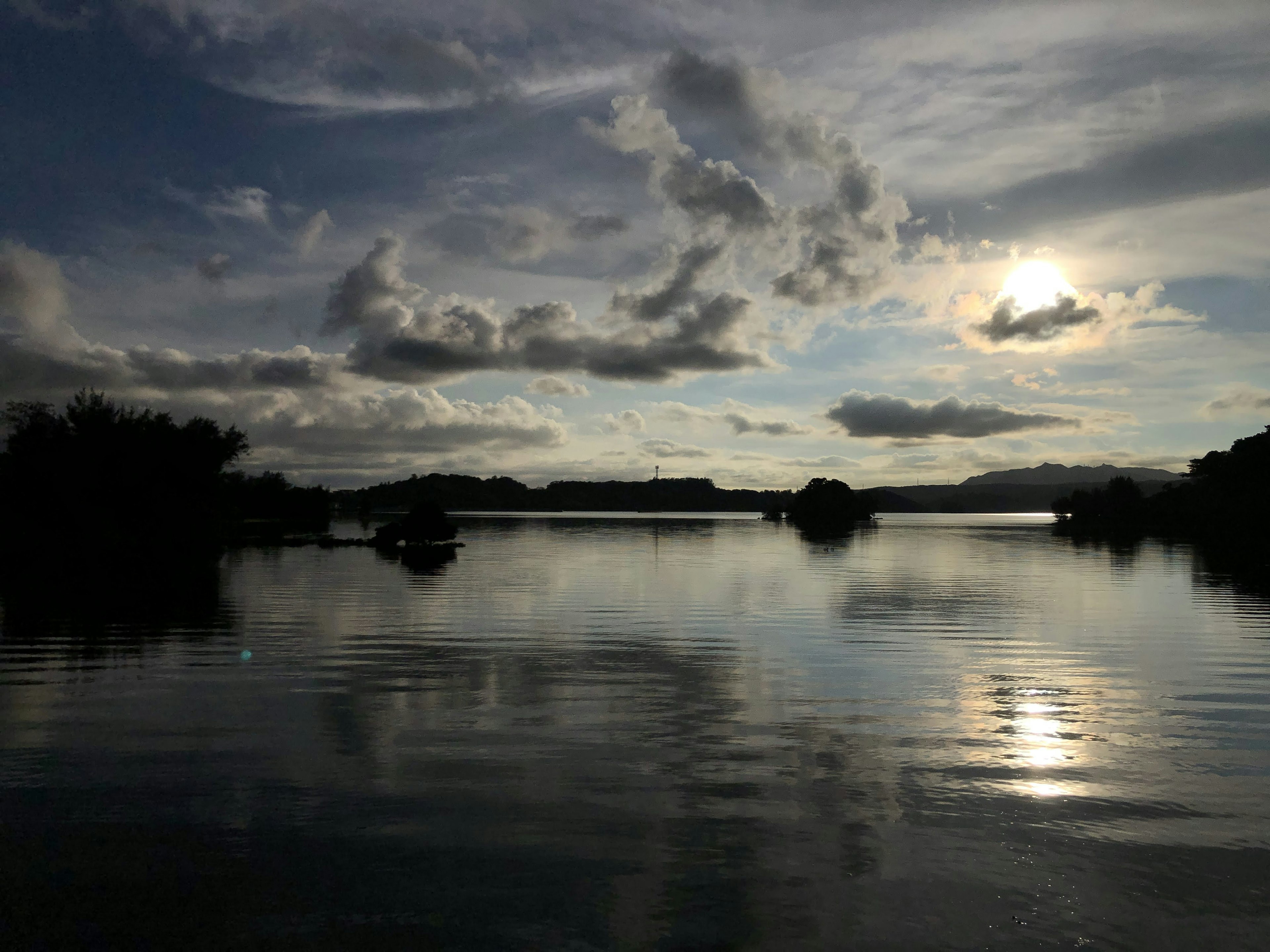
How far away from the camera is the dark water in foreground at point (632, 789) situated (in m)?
8.65

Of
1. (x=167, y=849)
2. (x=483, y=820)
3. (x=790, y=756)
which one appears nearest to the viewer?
(x=167, y=849)

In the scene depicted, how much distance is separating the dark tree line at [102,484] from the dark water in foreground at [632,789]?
36486 mm

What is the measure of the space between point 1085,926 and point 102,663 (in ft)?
86.0

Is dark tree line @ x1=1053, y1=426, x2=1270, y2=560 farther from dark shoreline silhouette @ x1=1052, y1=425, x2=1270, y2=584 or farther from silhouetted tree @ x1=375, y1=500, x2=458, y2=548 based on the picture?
silhouetted tree @ x1=375, y1=500, x2=458, y2=548

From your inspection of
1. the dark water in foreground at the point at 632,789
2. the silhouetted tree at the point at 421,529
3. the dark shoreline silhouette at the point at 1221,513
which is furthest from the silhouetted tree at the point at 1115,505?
the dark water in foreground at the point at 632,789

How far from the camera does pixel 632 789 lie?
12.6 m

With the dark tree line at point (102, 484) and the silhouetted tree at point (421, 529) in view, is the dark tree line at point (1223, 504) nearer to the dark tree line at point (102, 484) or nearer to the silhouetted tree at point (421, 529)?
the silhouetted tree at point (421, 529)

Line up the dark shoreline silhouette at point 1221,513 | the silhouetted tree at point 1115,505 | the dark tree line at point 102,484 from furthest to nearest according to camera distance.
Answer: the silhouetted tree at point 1115,505 < the dark shoreline silhouette at point 1221,513 < the dark tree line at point 102,484

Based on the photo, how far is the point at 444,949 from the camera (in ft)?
26.1

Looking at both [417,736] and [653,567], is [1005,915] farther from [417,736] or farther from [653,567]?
[653,567]

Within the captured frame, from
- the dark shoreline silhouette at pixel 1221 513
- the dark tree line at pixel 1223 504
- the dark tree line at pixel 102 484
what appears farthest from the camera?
the dark tree line at pixel 1223 504

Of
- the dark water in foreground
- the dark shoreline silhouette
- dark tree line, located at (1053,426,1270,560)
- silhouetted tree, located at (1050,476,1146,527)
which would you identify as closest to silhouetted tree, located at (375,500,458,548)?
the dark water in foreground

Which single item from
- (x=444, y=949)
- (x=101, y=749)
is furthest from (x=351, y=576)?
(x=444, y=949)

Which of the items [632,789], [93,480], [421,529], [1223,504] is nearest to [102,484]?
[93,480]
